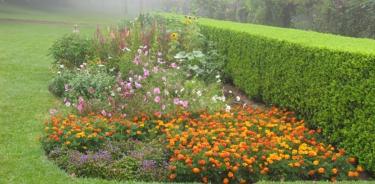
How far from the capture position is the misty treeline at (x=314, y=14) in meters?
17.5

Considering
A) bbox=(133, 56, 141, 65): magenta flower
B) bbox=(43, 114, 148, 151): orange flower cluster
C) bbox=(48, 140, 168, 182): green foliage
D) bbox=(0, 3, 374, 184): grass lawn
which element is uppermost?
bbox=(133, 56, 141, 65): magenta flower

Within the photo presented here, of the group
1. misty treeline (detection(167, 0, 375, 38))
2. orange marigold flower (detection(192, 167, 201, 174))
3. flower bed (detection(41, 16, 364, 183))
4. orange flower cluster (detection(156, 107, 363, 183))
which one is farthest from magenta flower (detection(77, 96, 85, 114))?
misty treeline (detection(167, 0, 375, 38))

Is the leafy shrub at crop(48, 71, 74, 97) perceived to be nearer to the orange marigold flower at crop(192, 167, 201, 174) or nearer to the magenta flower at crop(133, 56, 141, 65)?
the magenta flower at crop(133, 56, 141, 65)

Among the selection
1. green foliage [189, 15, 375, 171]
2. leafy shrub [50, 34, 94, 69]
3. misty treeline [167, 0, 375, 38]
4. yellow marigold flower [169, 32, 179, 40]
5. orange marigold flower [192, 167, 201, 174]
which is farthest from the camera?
misty treeline [167, 0, 375, 38]

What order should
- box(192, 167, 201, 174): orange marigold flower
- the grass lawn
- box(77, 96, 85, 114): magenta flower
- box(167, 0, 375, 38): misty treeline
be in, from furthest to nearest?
box(167, 0, 375, 38): misty treeline < box(77, 96, 85, 114): magenta flower < the grass lawn < box(192, 167, 201, 174): orange marigold flower

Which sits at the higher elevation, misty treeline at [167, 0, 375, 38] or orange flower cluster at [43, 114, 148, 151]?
misty treeline at [167, 0, 375, 38]

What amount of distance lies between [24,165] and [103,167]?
0.99 metres

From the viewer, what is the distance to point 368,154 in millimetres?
6035

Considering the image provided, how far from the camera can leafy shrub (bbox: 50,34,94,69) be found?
11.9 metres

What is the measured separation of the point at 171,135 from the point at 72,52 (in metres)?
5.98

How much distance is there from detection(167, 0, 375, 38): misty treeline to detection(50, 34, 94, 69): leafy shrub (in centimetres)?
332

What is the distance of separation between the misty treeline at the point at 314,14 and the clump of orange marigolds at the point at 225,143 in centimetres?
696

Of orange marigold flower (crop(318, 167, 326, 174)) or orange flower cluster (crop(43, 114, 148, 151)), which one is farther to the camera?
orange flower cluster (crop(43, 114, 148, 151))

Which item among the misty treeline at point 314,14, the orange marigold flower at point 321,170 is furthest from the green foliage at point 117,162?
the misty treeline at point 314,14
